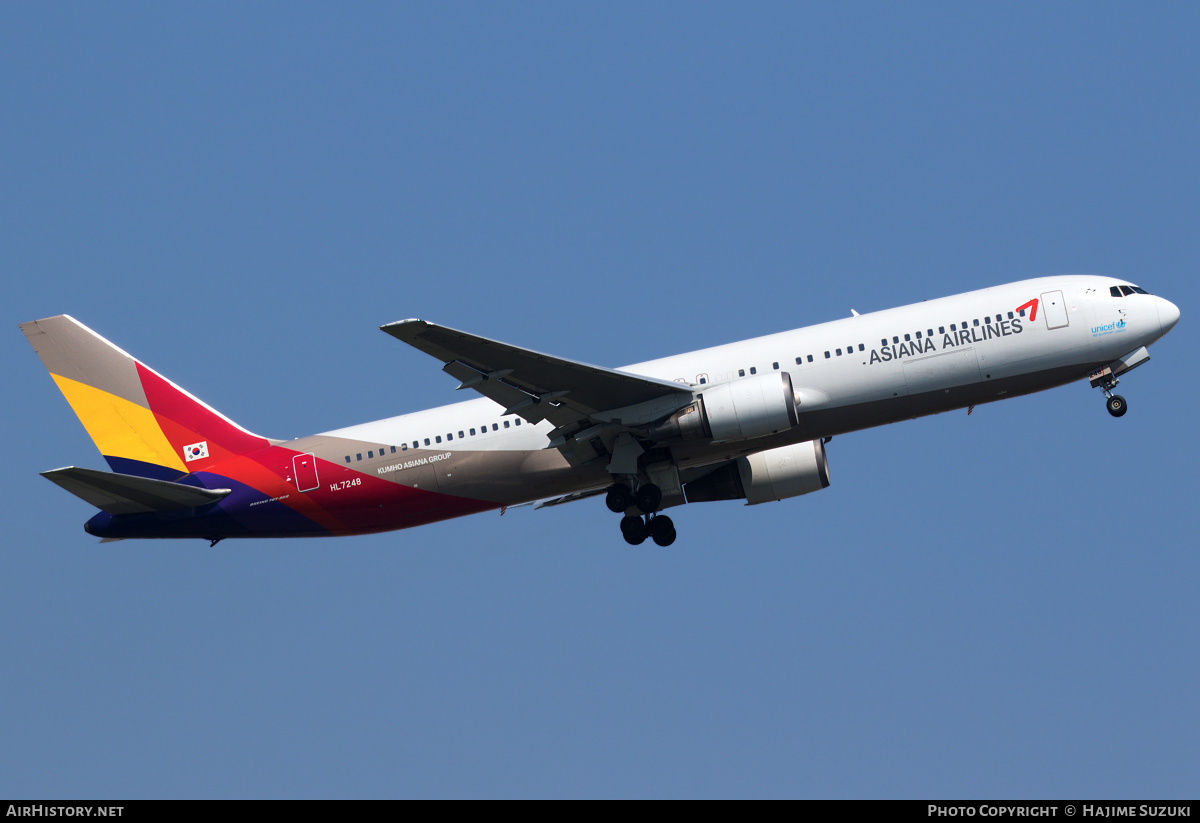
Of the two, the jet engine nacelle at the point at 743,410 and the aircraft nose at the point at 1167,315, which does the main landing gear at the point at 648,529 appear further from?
the aircraft nose at the point at 1167,315

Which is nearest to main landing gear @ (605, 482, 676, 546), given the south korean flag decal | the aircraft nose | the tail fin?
the tail fin

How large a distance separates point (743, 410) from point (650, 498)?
423 cm

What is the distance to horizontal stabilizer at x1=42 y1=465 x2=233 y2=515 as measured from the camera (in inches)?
1351

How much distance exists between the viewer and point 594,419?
34.7 meters

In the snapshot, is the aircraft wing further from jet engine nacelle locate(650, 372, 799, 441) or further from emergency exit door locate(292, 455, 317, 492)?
emergency exit door locate(292, 455, 317, 492)

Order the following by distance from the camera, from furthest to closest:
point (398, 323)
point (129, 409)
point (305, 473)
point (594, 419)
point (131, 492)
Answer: point (129, 409), point (305, 473), point (131, 492), point (594, 419), point (398, 323)

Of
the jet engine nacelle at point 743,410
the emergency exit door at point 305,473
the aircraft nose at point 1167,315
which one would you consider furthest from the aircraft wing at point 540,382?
the aircraft nose at point 1167,315

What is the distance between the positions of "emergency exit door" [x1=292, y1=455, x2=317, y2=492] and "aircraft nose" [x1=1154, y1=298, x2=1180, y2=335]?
23.9m

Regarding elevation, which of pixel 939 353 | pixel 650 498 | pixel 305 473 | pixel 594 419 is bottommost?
pixel 650 498

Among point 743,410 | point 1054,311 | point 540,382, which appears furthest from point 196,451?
point 1054,311

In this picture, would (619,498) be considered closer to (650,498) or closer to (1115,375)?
(650,498)

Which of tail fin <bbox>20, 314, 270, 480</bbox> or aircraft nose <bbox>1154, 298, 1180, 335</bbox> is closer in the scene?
aircraft nose <bbox>1154, 298, 1180, 335</bbox>

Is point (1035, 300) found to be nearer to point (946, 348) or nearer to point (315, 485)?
point (946, 348)
